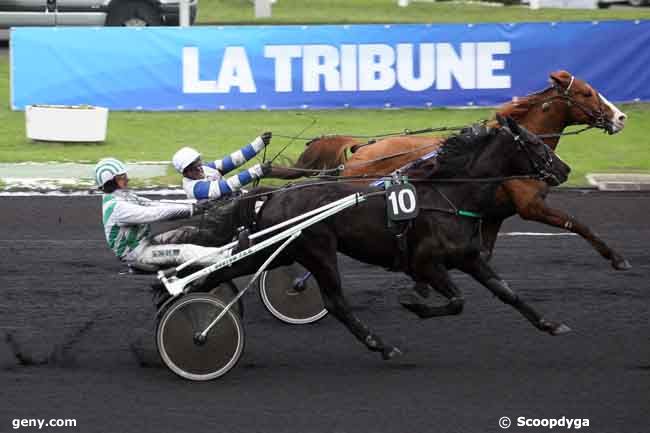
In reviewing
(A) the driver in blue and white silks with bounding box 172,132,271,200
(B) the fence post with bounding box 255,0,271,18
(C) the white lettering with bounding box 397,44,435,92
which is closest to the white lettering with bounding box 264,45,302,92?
(C) the white lettering with bounding box 397,44,435,92

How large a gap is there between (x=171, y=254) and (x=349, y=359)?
1424mm

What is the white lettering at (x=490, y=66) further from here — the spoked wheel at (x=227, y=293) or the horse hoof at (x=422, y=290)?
A: the spoked wheel at (x=227, y=293)

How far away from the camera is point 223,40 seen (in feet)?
61.7

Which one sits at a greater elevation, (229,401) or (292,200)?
(292,200)

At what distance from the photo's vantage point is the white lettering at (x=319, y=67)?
61.8 feet

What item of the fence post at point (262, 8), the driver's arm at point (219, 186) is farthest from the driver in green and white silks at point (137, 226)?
the fence post at point (262, 8)

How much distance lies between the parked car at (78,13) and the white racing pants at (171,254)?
1554 centimetres

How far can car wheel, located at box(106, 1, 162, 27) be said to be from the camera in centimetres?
2330

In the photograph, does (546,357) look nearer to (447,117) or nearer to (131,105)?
(447,117)

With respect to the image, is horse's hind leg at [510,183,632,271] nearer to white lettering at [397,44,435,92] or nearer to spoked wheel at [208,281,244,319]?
spoked wheel at [208,281,244,319]

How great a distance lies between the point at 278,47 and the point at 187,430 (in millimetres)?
12365

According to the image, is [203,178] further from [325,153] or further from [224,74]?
[224,74]

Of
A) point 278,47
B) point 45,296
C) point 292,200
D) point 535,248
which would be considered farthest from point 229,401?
point 278,47

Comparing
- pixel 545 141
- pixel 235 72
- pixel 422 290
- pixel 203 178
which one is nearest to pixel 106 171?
pixel 203 178
